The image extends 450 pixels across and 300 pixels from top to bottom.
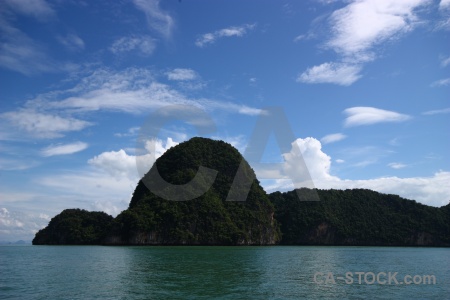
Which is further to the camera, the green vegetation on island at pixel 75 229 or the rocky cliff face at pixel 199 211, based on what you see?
the green vegetation on island at pixel 75 229

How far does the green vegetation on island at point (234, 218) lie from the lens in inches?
3777

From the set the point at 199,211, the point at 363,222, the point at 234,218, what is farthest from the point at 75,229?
the point at 363,222

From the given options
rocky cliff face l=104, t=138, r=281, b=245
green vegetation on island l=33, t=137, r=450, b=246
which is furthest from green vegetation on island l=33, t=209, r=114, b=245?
rocky cliff face l=104, t=138, r=281, b=245

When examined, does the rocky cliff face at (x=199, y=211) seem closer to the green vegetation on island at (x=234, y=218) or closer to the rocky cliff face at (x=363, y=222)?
the green vegetation on island at (x=234, y=218)

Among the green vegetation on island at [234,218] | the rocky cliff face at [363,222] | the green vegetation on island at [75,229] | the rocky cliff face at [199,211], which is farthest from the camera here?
the rocky cliff face at [363,222]

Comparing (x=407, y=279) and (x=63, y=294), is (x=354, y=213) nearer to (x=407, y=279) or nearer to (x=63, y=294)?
(x=407, y=279)

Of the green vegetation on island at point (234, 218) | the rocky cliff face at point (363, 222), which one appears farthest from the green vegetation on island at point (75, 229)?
the rocky cliff face at point (363, 222)

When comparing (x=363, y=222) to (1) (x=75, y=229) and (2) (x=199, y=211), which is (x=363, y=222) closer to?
(2) (x=199, y=211)

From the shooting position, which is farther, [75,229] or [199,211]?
[75,229]

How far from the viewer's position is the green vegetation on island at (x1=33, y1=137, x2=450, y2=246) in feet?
315

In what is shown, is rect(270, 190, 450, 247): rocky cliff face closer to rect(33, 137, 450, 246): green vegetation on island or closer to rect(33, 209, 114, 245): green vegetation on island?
rect(33, 137, 450, 246): green vegetation on island

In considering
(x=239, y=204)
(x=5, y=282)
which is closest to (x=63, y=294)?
(x=5, y=282)

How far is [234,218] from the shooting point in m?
108

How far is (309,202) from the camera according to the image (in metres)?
140
